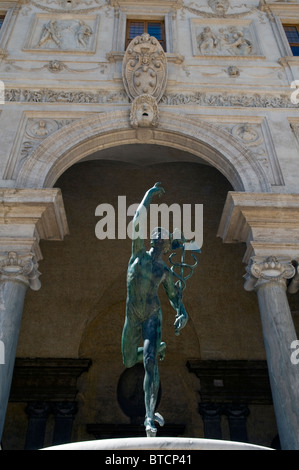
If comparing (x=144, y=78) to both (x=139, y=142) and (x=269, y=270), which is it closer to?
(x=139, y=142)

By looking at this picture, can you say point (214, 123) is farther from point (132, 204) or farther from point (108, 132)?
point (132, 204)

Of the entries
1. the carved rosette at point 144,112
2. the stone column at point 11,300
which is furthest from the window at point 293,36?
the stone column at point 11,300

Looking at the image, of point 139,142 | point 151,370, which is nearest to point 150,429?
point 151,370

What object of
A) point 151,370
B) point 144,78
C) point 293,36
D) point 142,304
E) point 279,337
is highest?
point 293,36

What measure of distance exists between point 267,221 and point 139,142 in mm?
3146

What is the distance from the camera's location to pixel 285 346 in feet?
20.5

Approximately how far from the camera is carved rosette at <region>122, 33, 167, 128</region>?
8.89 metres

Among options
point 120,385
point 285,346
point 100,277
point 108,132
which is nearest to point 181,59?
point 108,132

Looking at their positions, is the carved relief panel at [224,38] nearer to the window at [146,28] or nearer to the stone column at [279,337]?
the window at [146,28]

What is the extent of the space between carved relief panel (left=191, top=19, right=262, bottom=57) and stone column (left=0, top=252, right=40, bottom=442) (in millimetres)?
6423

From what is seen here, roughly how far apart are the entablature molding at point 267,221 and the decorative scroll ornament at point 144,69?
3.12 meters

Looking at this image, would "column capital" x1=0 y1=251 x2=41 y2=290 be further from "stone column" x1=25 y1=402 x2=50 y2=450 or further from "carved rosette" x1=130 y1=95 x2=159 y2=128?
→ "stone column" x1=25 y1=402 x2=50 y2=450

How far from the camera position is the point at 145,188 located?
40.8 feet

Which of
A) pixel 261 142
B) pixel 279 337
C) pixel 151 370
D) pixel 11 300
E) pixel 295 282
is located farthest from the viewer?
pixel 261 142
